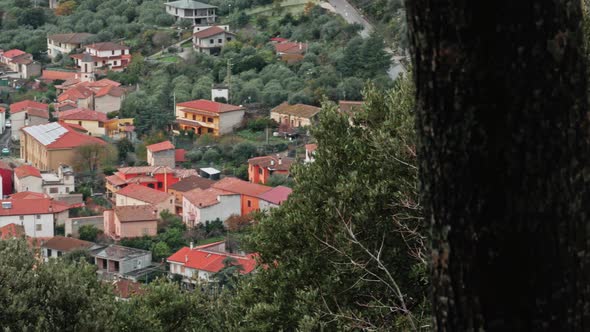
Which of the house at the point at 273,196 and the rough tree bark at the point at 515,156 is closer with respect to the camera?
the rough tree bark at the point at 515,156

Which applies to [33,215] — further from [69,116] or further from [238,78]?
[238,78]

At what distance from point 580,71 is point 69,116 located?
97.9 feet

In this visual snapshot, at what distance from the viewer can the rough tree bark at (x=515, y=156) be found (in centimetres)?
146

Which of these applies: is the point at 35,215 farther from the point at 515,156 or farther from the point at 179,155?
the point at 515,156

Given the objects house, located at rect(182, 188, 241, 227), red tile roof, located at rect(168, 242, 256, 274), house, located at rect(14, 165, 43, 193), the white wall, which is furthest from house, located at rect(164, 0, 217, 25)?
red tile roof, located at rect(168, 242, 256, 274)

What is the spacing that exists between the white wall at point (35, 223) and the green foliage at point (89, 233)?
2.01 ft

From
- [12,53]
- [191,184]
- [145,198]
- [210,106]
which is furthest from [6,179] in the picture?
[12,53]

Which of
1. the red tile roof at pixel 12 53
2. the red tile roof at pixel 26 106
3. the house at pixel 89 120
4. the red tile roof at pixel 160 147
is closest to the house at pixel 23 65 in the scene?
the red tile roof at pixel 12 53

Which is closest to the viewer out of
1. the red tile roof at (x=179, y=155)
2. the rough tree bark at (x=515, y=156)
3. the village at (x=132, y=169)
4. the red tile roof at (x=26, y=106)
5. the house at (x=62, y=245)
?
the rough tree bark at (x=515, y=156)

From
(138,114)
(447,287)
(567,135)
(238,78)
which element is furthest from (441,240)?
(238,78)

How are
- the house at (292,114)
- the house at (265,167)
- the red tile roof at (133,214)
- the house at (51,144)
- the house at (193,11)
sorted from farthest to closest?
the house at (193,11), the house at (292,114), the house at (51,144), the house at (265,167), the red tile roof at (133,214)

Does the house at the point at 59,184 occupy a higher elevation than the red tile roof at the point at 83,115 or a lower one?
lower

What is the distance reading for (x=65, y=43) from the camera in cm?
3838

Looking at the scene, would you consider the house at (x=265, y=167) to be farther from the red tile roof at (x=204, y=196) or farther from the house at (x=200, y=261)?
the house at (x=200, y=261)
